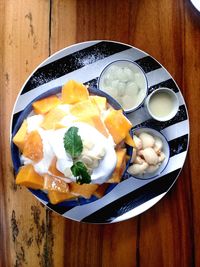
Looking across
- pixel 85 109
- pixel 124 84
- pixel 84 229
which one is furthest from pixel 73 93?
pixel 84 229

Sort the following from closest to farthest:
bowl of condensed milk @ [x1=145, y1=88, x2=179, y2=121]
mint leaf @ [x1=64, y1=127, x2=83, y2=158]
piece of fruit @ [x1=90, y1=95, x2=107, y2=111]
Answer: mint leaf @ [x1=64, y1=127, x2=83, y2=158] → piece of fruit @ [x1=90, y1=95, x2=107, y2=111] → bowl of condensed milk @ [x1=145, y1=88, x2=179, y2=121]

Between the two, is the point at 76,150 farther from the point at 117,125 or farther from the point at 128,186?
the point at 128,186

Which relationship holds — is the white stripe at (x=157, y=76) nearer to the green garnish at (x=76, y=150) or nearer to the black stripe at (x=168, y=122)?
the black stripe at (x=168, y=122)

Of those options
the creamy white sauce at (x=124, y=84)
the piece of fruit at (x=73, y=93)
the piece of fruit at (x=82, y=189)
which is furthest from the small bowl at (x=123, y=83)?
the piece of fruit at (x=82, y=189)

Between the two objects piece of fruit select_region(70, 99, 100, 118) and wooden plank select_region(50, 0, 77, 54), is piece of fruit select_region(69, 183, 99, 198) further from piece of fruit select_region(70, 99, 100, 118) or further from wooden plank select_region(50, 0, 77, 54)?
wooden plank select_region(50, 0, 77, 54)

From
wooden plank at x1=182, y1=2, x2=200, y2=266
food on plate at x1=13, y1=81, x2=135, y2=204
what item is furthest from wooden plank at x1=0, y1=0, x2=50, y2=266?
wooden plank at x1=182, y1=2, x2=200, y2=266

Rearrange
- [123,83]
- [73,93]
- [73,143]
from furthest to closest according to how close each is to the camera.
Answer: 1. [123,83]
2. [73,93]
3. [73,143]
